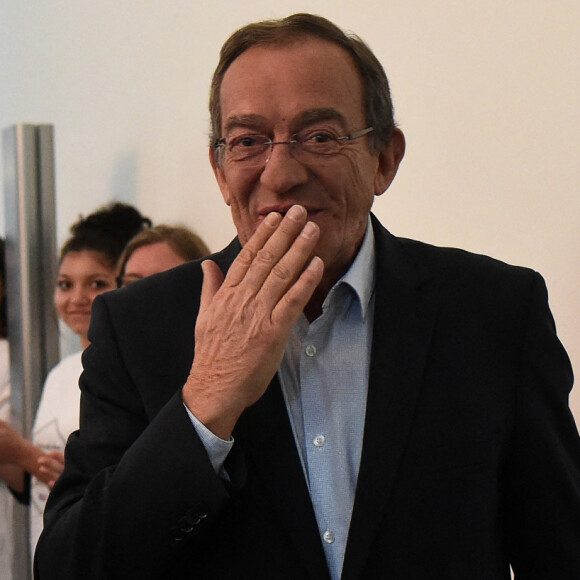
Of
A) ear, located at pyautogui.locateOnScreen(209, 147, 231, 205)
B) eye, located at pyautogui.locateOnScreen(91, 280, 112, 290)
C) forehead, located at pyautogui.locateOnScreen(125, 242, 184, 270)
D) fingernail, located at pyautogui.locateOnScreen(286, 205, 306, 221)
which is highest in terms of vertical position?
ear, located at pyautogui.locateOnScreen(209, 147, 231, 205)

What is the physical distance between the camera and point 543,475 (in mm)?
1229

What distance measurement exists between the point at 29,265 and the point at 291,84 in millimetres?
1949

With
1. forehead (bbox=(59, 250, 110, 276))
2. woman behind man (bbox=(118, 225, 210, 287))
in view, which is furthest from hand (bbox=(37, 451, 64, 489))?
forehead (bbox=(59, 250, 110, 276))

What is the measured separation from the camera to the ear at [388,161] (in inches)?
55.9

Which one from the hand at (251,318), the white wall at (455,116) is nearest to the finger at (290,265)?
the hand at (251,318)

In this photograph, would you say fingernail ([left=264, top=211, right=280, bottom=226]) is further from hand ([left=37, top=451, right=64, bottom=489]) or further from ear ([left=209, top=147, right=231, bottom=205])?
hand ([left=37, top=451, right=64, bottom=489])

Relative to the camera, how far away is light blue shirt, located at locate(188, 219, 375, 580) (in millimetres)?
1202

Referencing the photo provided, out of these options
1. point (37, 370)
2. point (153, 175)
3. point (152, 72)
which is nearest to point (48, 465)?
point (37, 370)

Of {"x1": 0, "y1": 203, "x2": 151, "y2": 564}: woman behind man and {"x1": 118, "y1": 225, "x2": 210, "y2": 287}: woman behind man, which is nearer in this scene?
{"x1": 118, "y1": 225, "x2": 210, "y2": 287}: woman behind man

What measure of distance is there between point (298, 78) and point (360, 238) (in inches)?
9.1

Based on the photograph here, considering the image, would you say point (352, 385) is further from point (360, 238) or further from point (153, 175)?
point (153, 175)

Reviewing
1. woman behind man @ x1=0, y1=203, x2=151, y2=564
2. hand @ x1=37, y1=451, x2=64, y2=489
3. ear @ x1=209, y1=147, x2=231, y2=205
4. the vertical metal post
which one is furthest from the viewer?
the vertical metal post

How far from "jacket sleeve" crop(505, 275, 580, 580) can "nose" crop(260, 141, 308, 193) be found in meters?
0.36

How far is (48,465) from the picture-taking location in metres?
2.48
